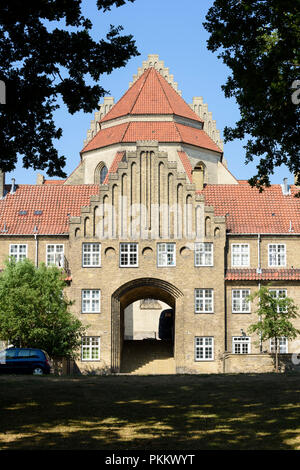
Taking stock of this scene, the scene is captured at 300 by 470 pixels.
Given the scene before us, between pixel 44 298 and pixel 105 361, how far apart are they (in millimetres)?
8908

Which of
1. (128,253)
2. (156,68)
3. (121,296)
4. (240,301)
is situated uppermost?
(156,68)

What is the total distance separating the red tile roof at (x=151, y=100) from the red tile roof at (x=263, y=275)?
24.7 metres

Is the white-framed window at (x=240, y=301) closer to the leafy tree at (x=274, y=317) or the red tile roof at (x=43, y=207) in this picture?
the leafy tree at (x=274, y=317)

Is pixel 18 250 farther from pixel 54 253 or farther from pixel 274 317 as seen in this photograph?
pixel 274 317

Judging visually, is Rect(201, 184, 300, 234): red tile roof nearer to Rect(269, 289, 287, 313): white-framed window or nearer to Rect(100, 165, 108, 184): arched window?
Rect(269, 289, 287, 313): white-framed window

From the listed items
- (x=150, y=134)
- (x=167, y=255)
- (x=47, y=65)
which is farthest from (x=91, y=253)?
(x=47, y=65)

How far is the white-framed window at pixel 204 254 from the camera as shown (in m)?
57.8

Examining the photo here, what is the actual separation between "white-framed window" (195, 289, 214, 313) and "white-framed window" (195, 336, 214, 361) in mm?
2229

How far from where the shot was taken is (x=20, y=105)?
23156 millimetres

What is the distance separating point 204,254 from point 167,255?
2921mm

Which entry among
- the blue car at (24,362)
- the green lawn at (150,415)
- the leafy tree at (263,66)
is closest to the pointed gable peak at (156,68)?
the blue car at (24,362)

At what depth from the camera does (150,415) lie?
1966cm
